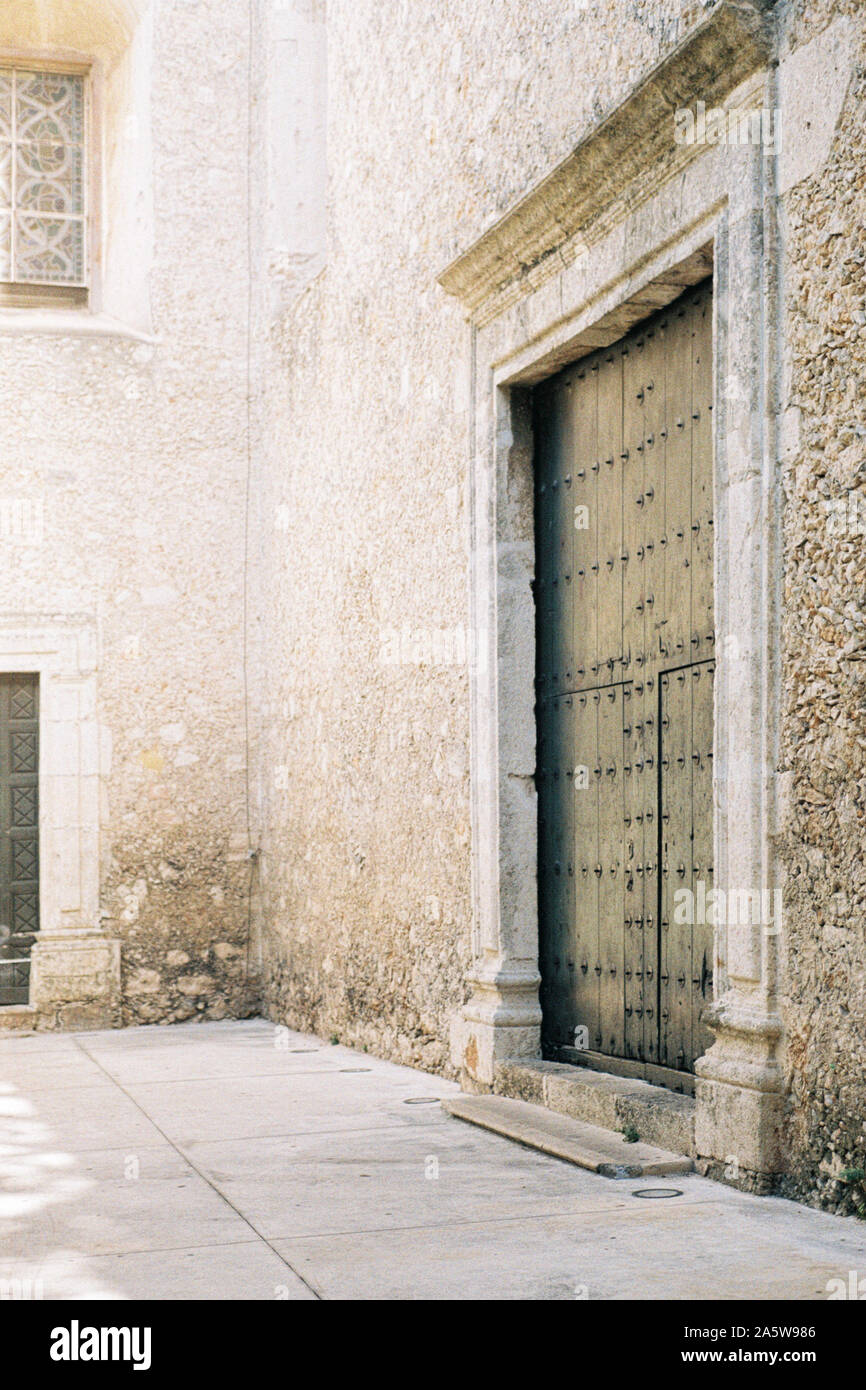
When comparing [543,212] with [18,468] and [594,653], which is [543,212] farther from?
[18,468]

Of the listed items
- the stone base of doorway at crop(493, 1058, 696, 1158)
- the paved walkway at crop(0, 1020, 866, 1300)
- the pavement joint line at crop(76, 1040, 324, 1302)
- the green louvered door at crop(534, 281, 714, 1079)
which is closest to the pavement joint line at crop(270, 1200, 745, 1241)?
the paved walkway at crop(0, 1020, 866, 1300)

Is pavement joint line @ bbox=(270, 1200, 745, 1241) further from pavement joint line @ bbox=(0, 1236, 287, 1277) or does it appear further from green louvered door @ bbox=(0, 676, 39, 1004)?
green louvered door @ bbox=(0, 676, 39, 1004)

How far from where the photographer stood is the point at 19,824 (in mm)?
8141

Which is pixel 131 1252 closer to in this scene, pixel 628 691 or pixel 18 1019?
pixel 628 691

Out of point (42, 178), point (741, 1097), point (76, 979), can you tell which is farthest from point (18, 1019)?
point (741, 1097)

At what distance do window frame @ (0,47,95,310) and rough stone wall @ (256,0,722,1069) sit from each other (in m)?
1.30

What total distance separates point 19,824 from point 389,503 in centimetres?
300

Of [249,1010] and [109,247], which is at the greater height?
[109,247]

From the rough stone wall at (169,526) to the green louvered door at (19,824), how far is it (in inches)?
14.9

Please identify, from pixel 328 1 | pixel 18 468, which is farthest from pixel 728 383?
pixel 18 468

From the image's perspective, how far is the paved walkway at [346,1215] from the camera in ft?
9.53

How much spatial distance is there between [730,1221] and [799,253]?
7.18 ft

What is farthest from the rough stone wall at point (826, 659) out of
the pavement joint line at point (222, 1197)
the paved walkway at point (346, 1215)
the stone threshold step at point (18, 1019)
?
the stone threshold step at point (18, 1019)

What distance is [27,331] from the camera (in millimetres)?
8266
